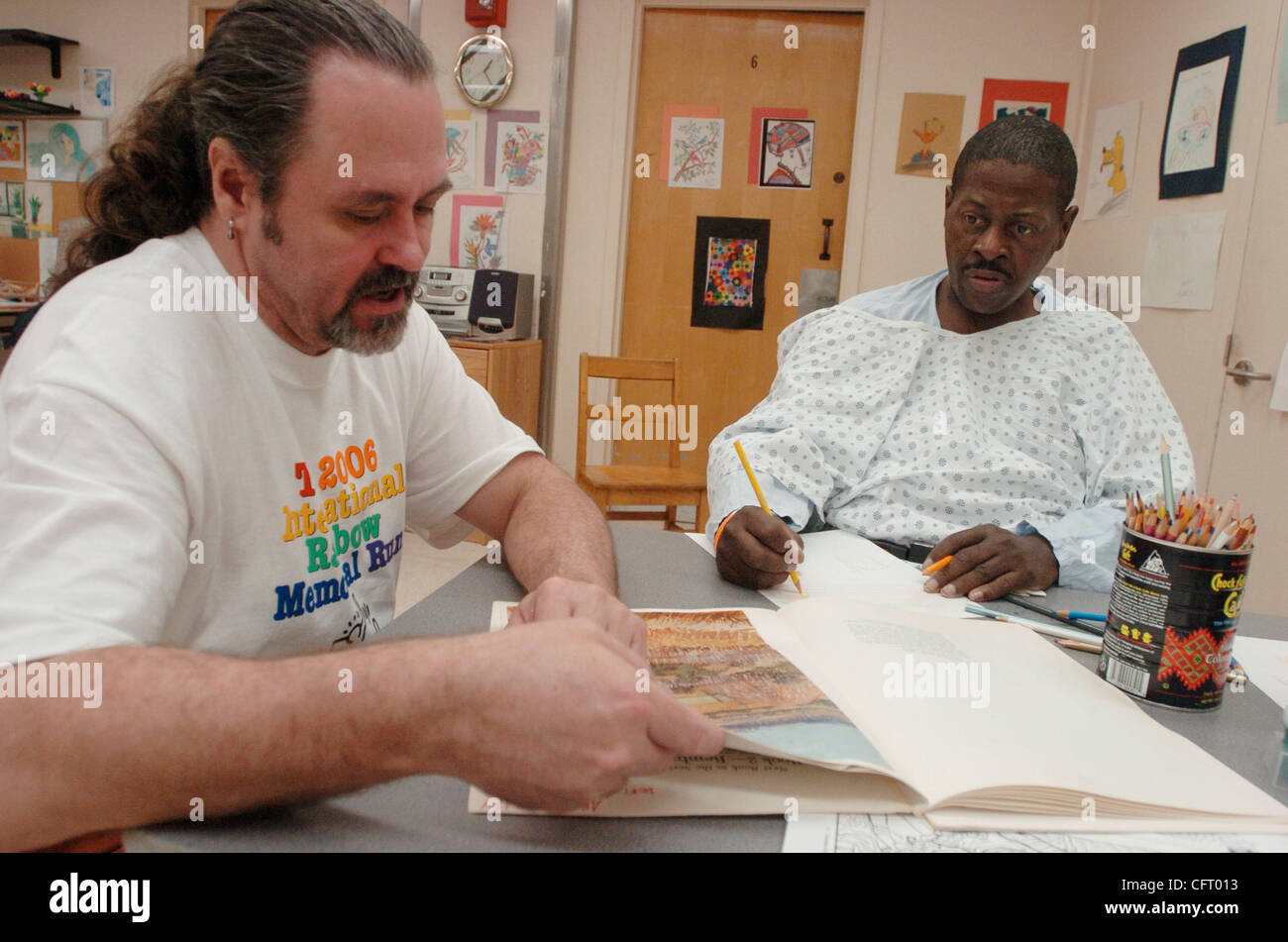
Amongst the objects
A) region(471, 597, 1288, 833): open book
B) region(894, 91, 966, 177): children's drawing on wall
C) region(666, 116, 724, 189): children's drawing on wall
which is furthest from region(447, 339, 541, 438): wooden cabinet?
region(471, 597, 1288, 833): open book

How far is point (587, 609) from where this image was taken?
2.30ft

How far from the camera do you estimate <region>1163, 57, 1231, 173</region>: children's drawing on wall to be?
2.43m

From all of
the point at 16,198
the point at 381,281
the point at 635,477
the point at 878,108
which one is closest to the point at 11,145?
the point at 16,198

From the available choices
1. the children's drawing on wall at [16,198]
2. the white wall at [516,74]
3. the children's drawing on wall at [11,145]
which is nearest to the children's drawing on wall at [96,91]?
the children's drawing on wall at [11,145]

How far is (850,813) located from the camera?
0.56 meters

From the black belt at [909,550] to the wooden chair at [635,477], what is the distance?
61.5 inches

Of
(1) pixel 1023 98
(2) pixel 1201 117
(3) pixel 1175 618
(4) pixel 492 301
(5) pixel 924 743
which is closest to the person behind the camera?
(5) pixel 924 743

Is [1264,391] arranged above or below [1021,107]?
below

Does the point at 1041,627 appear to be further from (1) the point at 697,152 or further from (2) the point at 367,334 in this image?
(1) the point at 697,152

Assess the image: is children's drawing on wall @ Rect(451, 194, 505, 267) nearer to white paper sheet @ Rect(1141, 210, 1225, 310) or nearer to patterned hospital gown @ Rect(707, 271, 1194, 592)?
white paper sheet @ Rect(1141, 210, 1225, 310)

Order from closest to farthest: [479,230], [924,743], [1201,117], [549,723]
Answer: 1. [549,723]
2. [924,743]
3. [1201,117]
4. [479,230]

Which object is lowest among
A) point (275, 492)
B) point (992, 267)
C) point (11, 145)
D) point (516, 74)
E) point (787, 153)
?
point (275, 492)

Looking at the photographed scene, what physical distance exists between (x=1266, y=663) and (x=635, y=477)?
7.34 feet
